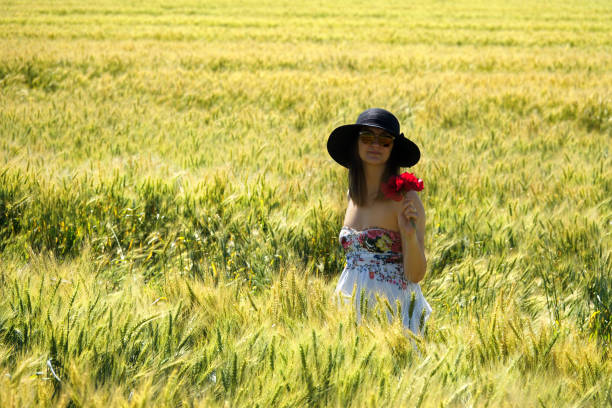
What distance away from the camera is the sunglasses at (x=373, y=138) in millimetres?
2131

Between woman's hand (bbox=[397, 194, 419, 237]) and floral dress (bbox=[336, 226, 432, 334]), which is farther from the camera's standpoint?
floral dress (bbox=[336, 226, 432, 334])

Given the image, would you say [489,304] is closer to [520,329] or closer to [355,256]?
[355,256]

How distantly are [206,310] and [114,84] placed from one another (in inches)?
272

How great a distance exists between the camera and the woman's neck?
2.21m

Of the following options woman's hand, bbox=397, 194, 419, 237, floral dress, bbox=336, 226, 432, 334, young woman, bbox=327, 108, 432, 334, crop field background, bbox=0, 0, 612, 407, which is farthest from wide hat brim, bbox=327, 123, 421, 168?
crop field background, bbox=0, 0, 612, 407

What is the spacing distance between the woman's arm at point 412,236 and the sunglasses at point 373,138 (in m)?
0.24

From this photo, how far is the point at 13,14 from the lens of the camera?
78.1 ft

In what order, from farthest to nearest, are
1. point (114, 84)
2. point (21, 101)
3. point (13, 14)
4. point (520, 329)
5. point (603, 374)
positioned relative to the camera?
point (13, 14) → point (114, 84) → point (21, 101) → point (520, 329) → point (603, 374)

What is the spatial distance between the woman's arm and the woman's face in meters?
0.21

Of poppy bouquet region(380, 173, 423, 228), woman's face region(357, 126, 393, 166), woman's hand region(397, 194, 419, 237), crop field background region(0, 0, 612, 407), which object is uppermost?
woman's face region(357, 126, 393, 166)

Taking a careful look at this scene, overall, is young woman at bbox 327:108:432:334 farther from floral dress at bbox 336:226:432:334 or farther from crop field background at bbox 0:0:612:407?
crop field background at bbox 0:0:612:407

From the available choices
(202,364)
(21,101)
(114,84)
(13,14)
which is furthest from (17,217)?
(13,14)

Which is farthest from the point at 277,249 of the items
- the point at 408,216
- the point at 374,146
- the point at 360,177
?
the point at 408,216

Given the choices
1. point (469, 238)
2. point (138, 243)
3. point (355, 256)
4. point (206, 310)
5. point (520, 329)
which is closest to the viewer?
point (520, 329)
